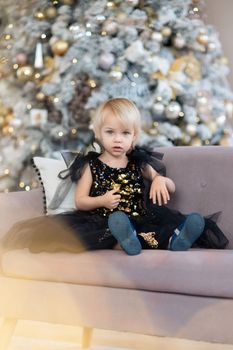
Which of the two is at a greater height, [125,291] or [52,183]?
[52,183]

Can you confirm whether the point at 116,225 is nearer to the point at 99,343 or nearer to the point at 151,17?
the point at 99,343

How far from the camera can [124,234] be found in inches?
86.4

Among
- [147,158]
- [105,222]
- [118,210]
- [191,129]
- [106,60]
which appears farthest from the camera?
[191,129]

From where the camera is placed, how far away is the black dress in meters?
2.29

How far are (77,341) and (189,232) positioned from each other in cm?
80

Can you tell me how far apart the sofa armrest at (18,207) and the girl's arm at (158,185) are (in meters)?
0.42

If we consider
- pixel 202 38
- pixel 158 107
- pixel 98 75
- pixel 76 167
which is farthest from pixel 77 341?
pixel 202 38

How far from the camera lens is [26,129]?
4.44 m

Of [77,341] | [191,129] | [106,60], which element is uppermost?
[106,60]

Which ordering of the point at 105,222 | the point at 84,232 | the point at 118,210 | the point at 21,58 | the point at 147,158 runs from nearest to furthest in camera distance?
the point at 84,232 < the point at 105,222 < the point at 118,210 < the point at 147,158 < the point at 21,58

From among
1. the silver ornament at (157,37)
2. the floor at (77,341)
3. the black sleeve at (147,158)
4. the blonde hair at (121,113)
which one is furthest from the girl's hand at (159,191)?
the silver ornament at (157,37)

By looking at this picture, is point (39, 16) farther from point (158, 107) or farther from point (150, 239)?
point (150, 239)

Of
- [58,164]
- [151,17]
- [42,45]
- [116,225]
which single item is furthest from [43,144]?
[116,225]

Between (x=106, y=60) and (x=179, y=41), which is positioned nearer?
(x=106, y=60)
